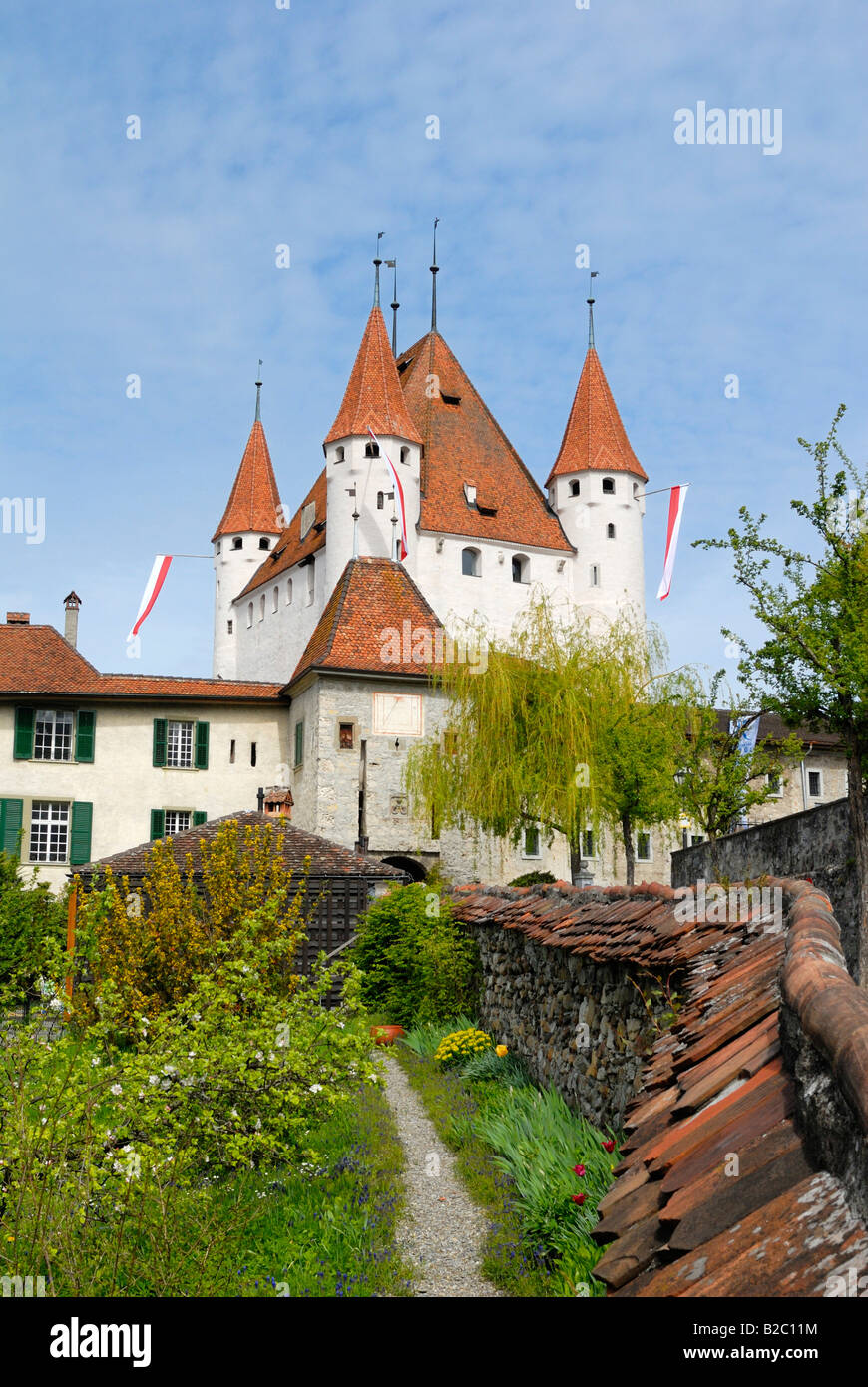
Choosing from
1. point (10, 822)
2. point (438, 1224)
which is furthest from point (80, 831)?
point (438, 1224)

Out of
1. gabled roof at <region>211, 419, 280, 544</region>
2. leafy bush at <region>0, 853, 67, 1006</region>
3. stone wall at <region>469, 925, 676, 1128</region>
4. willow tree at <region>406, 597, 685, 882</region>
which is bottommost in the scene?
leafy bush at <region>0, 853, 67, 1006</region>

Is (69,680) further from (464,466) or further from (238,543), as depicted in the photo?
(238,543)

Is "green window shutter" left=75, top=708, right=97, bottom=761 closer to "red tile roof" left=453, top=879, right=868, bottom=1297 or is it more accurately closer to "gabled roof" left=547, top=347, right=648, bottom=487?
"gabled roof" left=547, top=347, right=648, bottom=487

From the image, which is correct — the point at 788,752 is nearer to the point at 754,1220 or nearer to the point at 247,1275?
the point at 247,1275

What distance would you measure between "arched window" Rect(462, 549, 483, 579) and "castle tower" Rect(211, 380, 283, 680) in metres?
12.5

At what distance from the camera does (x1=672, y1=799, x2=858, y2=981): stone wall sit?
14.5 m

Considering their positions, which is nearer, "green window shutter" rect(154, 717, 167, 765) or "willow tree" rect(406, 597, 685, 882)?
"willow tree" rect(406, 597, 685, 882)

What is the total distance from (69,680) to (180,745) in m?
3.83

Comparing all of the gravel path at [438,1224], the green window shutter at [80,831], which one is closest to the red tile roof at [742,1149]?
the gravel path at [438,1224]

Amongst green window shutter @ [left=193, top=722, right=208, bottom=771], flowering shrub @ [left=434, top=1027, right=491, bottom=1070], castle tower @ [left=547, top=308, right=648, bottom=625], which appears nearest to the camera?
flowering shrub @ [left=434, top=1027, right=491, bottom=1070]

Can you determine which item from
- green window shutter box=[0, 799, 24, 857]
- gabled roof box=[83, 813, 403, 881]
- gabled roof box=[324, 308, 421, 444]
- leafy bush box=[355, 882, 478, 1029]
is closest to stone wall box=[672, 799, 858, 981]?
leafy bush box=[355, 882, 478, 1029]

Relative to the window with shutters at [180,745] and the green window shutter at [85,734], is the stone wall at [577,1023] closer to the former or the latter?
the window with shutters at [180,745]

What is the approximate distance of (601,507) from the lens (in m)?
51.0
